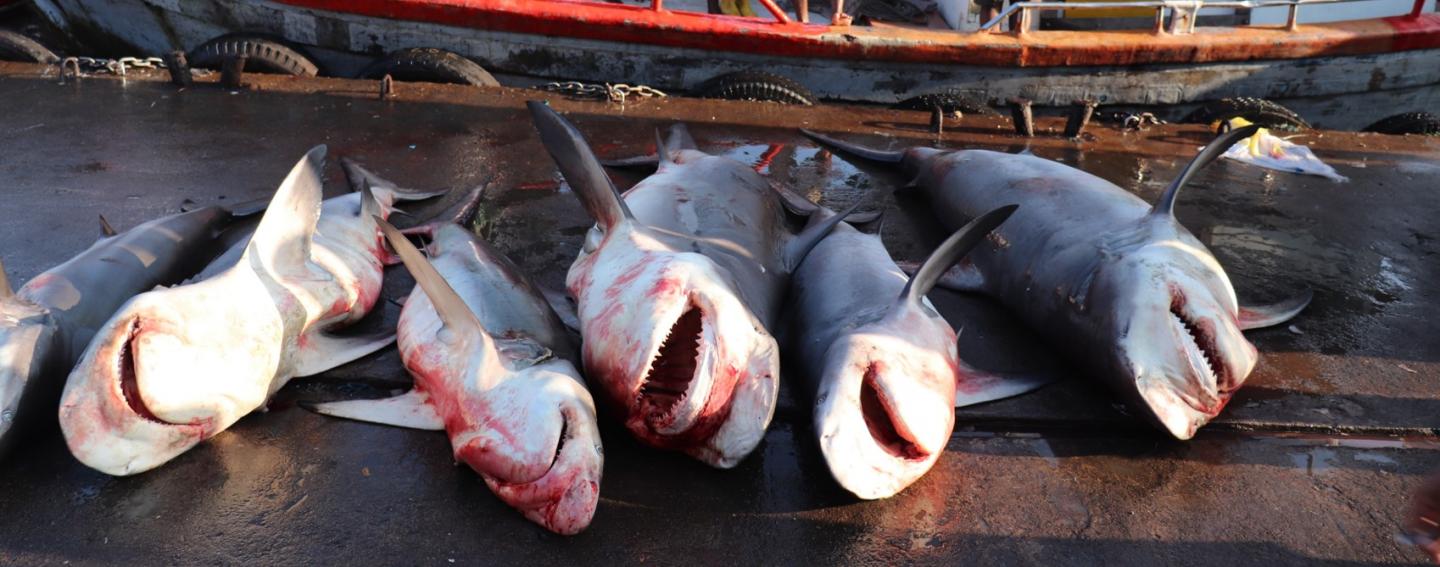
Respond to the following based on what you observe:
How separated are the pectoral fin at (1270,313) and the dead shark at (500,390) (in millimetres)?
2636

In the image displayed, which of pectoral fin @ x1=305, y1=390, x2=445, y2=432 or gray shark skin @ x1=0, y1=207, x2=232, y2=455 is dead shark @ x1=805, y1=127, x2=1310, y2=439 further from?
gray shark skin @ x1=0, y1=207, x2=232, y2=455

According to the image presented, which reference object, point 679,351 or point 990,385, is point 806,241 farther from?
point 679,351

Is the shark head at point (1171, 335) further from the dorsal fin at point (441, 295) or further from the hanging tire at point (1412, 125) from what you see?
the hanging tire at point (1412, 125)

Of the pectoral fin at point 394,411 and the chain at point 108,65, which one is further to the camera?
the chain at point 108,65

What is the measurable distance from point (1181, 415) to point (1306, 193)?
3.51m

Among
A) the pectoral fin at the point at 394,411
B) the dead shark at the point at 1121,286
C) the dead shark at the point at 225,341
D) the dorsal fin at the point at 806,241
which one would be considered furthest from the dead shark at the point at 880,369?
the dead shark at the point at 225,341

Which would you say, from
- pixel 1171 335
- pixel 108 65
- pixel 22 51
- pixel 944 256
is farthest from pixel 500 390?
pixel 22 51

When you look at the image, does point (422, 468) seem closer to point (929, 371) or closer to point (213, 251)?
Result: point (929, 371)

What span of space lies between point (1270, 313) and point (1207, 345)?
0.97m

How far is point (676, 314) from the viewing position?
3.04 meters

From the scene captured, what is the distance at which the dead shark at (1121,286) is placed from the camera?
326 centimetres

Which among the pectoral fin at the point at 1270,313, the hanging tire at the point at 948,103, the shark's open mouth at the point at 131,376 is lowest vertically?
the pectoral fin at the point at 1270,313

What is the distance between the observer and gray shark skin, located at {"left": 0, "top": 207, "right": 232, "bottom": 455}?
302 cm

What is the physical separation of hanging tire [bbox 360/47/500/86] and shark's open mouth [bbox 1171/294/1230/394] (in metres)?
5.78
